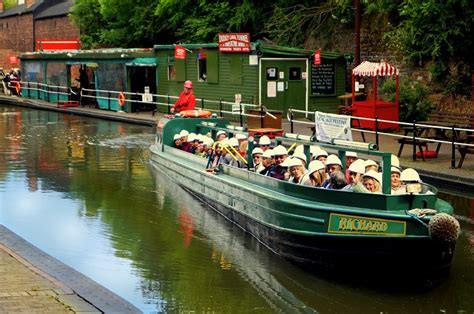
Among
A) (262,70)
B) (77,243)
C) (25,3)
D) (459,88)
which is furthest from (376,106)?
(25,3)

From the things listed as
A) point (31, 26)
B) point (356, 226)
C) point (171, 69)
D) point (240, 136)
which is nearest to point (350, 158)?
point (356, 226)

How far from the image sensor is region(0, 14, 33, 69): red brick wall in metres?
80.4

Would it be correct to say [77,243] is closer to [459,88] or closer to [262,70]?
[459,88]

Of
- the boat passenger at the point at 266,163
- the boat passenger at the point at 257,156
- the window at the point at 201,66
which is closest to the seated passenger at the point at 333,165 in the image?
the boat passenger at the point at 266,163

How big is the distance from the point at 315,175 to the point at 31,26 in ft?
229

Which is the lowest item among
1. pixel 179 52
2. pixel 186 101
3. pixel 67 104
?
pixel 67 104

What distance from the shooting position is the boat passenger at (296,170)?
13.5m

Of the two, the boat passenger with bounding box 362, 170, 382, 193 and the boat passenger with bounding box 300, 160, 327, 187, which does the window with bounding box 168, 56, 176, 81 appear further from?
the boat passenger with bounding box 362, 170, 382, 193

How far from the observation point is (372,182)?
12039 millimetres

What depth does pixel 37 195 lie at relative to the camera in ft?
63.1

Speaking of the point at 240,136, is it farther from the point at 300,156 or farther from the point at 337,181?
the point at 337,181

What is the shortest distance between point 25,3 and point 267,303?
76962 mm

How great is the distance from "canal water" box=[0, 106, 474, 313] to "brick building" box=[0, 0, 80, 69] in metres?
49.0

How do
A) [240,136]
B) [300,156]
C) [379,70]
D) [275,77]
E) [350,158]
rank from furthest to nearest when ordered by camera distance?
[275,77]
[379,70]
[240,136]
[300,156]
[350,158]
